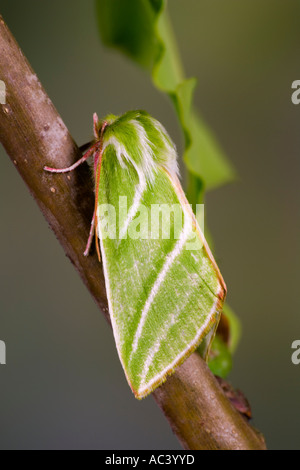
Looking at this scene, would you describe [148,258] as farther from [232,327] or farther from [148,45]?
[148,45]

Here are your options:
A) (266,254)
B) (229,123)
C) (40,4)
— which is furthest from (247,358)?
(40,4)

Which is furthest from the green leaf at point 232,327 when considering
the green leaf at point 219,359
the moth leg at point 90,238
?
the moth leg at point 90,238

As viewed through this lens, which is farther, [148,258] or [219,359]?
[219,359]

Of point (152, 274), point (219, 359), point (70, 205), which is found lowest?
point (219, 359)

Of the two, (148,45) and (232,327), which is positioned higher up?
(148,45)

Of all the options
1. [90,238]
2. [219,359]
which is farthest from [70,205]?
[219,359]

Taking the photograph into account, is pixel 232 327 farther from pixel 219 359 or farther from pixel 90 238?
pixel 90 238

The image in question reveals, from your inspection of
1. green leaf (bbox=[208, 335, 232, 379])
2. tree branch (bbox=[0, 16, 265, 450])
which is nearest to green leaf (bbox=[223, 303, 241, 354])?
green leaf (bbox=[208, 335, 232, 379])
